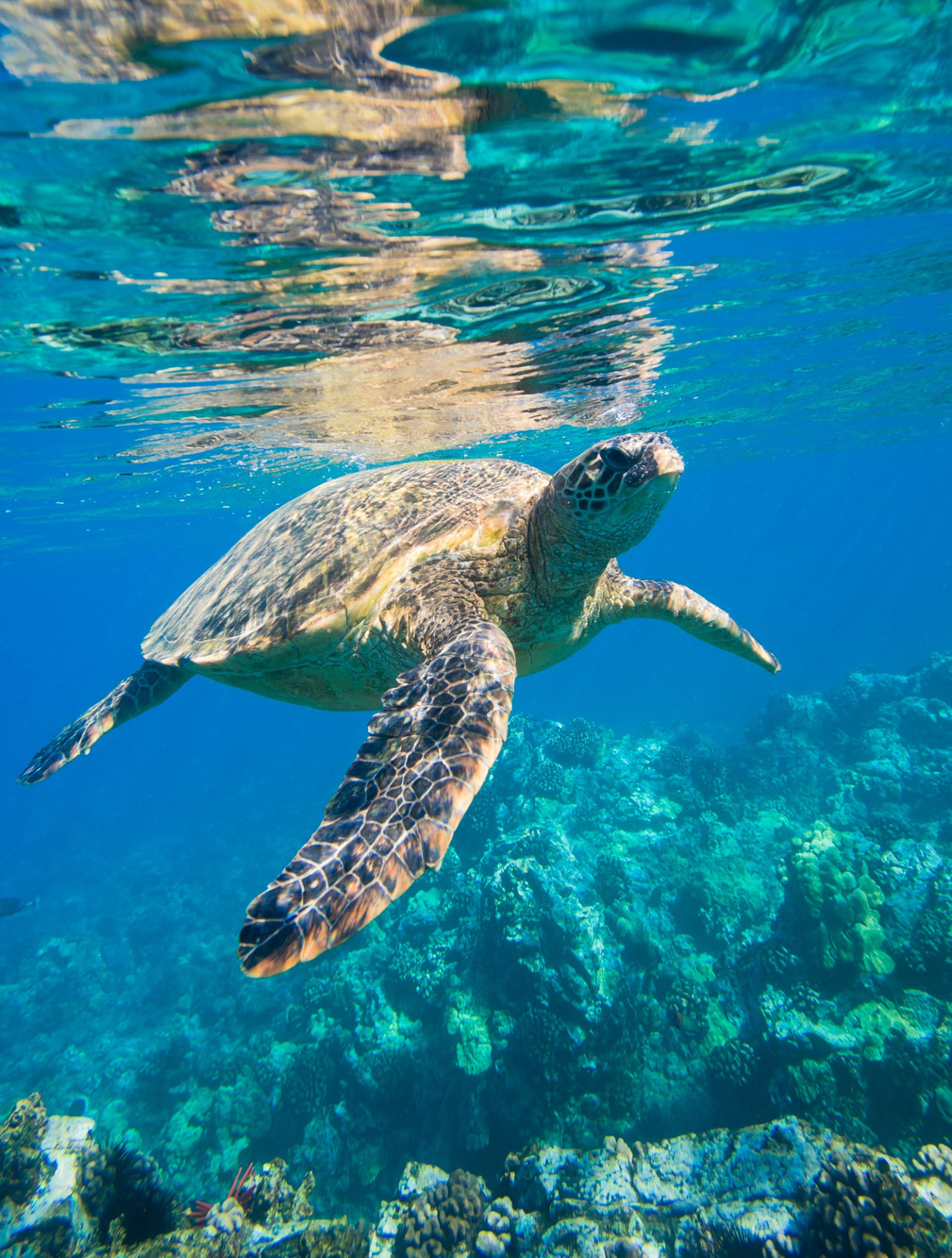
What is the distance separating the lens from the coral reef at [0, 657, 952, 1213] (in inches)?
258

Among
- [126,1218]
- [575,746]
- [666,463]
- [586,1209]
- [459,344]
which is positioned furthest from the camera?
[575,746]

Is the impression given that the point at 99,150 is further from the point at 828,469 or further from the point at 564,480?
the point at 828,469

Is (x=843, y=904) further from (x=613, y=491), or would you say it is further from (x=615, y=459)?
(x=615, y=459)

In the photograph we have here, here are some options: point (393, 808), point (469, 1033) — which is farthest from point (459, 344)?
point (469, 1033)

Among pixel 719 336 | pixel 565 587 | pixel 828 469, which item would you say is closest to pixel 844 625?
pixel 828 469

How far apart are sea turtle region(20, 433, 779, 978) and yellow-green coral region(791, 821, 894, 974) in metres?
3.17

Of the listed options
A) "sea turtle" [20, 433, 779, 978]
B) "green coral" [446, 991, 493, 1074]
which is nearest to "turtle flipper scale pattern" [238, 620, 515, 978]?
"sea turtle" [20, 433, 779, 978]

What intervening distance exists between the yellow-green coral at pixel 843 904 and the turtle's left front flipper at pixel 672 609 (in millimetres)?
3730

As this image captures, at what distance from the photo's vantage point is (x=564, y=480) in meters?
3.83

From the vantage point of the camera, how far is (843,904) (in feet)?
24.6

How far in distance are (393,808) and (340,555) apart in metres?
3.01

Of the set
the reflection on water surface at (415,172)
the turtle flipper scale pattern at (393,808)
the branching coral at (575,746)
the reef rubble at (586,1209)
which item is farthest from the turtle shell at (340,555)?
the branching coral at (575,746)

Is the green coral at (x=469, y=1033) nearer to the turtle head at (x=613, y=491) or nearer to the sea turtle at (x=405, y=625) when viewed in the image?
the sea turtle at (x=405, y=625)

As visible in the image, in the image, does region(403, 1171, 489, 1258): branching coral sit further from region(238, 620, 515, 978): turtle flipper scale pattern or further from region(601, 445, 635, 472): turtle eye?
region(601, 445, 635, 472): turtle eye
